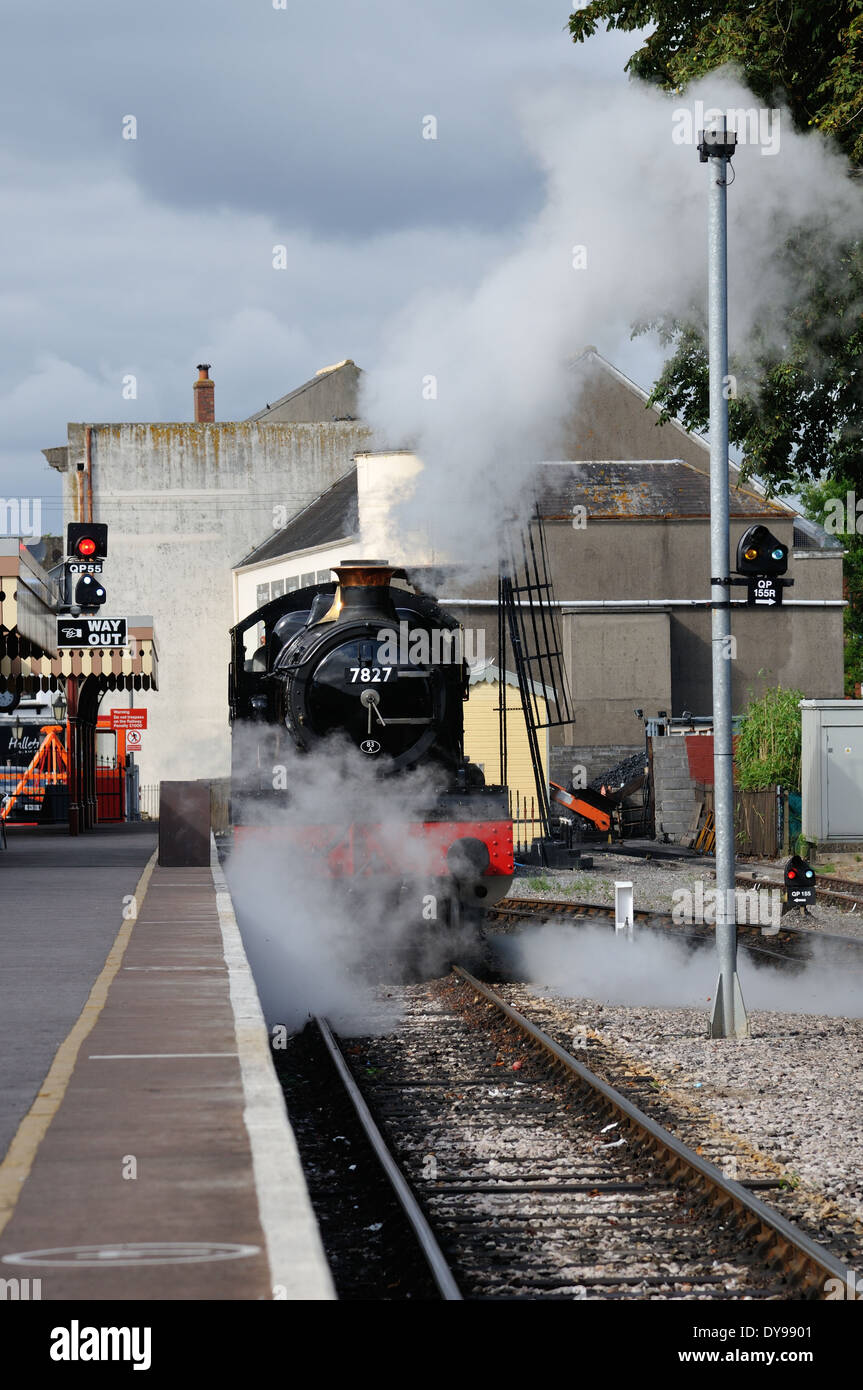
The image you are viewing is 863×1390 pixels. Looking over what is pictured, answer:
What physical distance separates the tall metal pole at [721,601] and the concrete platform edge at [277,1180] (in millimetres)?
4163

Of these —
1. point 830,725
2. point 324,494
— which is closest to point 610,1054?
point 830,725

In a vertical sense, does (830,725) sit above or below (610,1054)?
above

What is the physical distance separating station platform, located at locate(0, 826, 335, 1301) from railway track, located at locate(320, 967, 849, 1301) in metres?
1.00

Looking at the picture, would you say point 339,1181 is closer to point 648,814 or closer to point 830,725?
point 830,725

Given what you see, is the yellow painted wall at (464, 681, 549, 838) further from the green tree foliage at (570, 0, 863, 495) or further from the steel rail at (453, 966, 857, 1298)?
the steel rail at (453, 966, 857, 1298)

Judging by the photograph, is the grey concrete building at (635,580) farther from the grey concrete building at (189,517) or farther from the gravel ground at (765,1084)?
the gravel ground at (765,1084)

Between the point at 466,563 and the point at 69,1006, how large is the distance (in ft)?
29.8

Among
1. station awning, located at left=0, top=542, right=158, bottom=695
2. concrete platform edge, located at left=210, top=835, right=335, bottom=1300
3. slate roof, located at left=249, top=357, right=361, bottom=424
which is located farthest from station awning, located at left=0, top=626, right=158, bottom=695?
slate roof, located at left=249, top=357, right=361, bottom=424

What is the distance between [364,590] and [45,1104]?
8.46 meters

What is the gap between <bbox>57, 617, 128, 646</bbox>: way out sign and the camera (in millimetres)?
21219

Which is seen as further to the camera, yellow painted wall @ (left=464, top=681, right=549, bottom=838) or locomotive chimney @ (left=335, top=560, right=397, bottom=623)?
yellow painted wall @ (left=464, top=681, right=549, bottom=838)

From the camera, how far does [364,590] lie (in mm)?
14195
